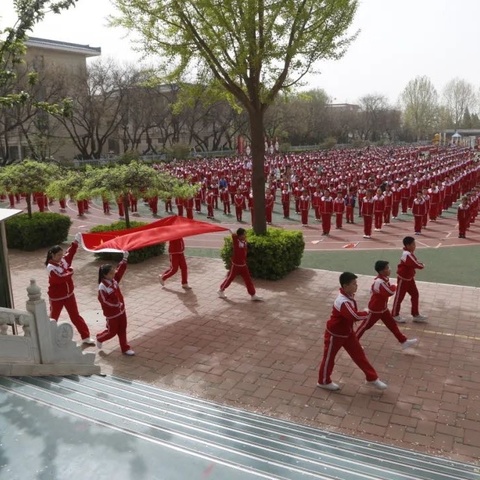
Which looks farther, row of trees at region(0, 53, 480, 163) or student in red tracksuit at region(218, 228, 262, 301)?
row of trees at region(0, 53, 480, 163)

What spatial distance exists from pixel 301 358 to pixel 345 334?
130 centimetres

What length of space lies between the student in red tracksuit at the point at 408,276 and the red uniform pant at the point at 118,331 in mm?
4239

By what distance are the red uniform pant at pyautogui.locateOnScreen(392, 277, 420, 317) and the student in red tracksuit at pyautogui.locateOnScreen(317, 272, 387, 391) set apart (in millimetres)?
2296

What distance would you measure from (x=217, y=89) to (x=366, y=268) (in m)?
5.43

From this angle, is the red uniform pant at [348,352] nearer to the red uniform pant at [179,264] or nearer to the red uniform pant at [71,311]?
the red uniform pant at [71,311]

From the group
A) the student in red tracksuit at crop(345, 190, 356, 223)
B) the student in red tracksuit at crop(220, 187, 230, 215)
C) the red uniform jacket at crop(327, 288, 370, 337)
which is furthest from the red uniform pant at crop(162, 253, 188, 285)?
the student in red tracksuit at crop(220, 187, 230, 215)

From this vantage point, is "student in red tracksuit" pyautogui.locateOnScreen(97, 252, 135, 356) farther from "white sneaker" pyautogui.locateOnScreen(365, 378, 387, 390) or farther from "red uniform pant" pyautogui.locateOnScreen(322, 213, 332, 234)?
"red uniform pant" pyautogui.locateOnScreen(322, 213, 332, 234)

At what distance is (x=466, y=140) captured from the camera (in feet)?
279

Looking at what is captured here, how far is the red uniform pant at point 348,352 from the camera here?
19.5 ft

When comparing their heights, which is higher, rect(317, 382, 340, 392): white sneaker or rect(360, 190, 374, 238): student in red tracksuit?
rect(360, 190, 374, 238): student in red tracksuit

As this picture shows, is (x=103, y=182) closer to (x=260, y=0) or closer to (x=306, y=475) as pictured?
(x=260, y=0)

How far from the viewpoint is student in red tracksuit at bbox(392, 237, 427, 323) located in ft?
25.9

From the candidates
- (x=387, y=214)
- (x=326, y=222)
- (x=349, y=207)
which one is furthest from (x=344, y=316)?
(x=349, y=207)

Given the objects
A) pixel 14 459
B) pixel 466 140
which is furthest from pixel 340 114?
pixel 14 459
